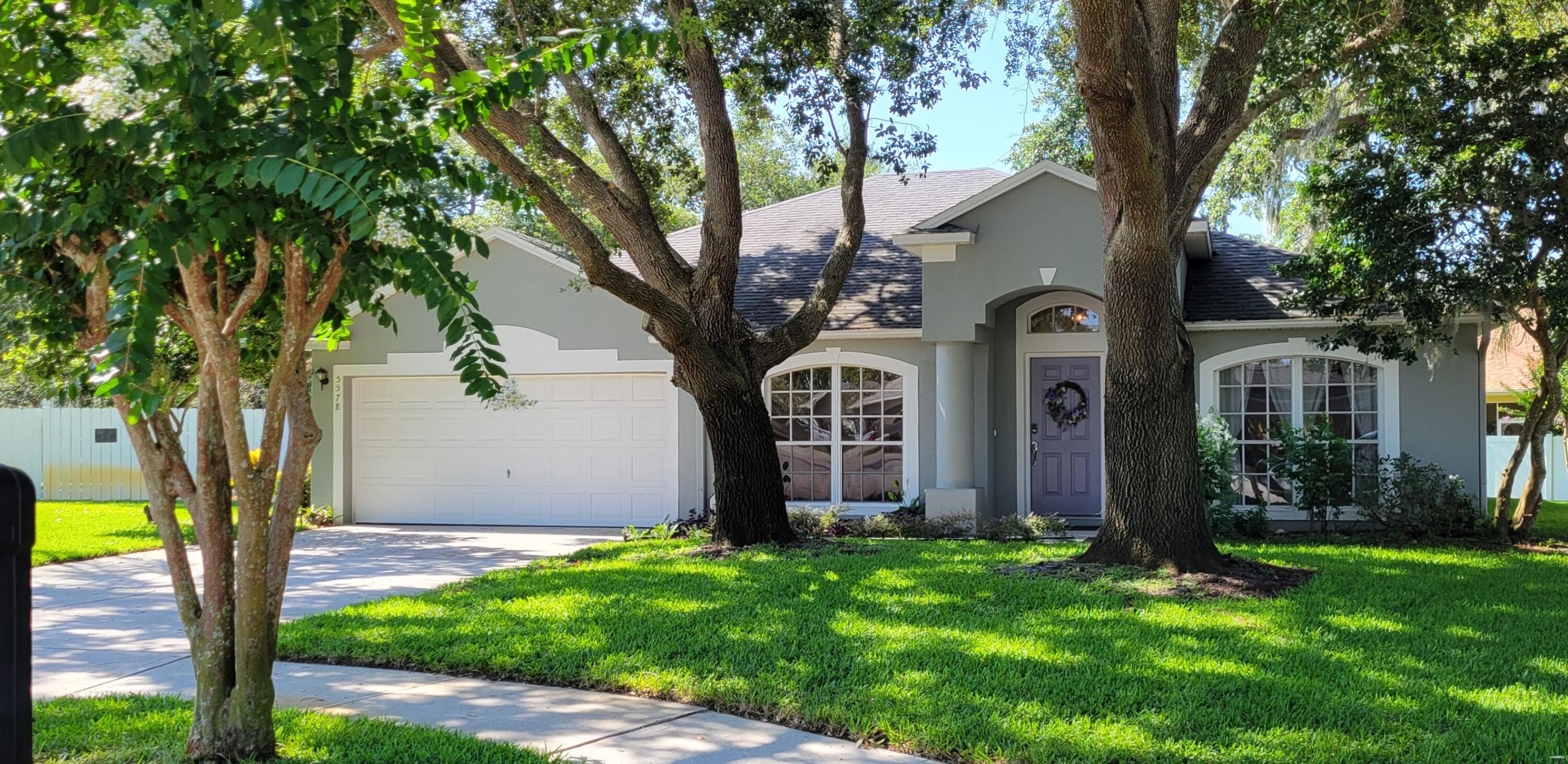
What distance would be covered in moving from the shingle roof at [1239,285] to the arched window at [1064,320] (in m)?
1.20

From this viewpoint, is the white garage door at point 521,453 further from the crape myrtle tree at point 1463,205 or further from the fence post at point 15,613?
the fence post at point 15,613

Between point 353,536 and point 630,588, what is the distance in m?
7.13

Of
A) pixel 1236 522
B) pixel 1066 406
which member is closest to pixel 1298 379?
pixel 1236 522

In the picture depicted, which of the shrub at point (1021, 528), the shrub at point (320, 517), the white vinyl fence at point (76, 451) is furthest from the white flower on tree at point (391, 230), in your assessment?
the white vinyl fence at point (76, 451)

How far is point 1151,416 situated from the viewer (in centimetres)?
972

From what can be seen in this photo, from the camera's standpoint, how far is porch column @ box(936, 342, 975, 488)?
45.5ft

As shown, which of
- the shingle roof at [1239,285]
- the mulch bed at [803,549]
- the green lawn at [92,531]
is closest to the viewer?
the mulch bed at [803,549]

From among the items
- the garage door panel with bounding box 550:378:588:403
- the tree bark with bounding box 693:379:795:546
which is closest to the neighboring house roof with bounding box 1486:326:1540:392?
the tree bark with bounding box 693:379:795:546

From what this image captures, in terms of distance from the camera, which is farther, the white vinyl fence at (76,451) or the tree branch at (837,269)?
the white vinyl fence at (76,451)

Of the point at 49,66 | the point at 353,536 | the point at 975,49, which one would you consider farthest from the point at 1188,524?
the point at 353,536

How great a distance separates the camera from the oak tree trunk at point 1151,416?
377 inches

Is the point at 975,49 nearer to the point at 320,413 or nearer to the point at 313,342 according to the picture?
the point at 313,342

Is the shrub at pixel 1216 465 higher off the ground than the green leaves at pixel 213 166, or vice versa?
the green leaves at pixel 213 166

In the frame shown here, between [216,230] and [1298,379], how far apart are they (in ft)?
42.3
